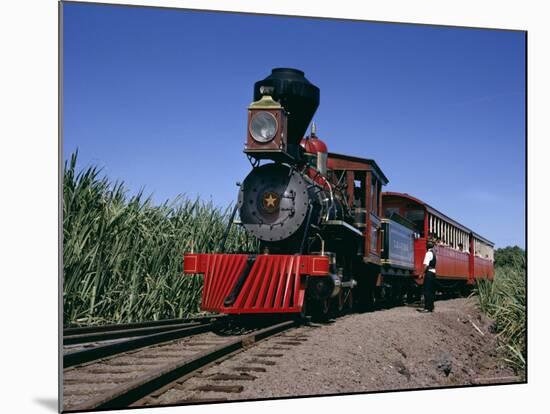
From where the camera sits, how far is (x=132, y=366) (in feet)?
17.3

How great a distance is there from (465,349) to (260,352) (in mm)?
2893

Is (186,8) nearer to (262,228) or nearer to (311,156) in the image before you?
(262,228)

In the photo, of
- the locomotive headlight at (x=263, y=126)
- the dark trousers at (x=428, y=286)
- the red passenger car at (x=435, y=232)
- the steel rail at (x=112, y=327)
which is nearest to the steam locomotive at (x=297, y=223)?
the locomotive headlight at (x=263, y=126)

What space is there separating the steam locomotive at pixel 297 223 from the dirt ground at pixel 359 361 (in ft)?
2.03

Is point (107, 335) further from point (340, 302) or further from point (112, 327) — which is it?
point (340, 302)

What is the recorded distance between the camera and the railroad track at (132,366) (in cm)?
437

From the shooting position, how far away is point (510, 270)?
8625 millimetres

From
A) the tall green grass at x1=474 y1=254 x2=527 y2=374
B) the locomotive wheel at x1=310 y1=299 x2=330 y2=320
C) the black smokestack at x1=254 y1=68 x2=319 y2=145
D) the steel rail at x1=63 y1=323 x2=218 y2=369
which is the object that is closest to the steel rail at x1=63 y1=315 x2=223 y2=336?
the steel rail at x1=63 y1=323 x2=218 y2=369

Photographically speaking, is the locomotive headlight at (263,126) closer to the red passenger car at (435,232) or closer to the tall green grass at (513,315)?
the tall green grass at (513,315)

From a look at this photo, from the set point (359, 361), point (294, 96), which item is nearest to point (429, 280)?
point (294, 96)

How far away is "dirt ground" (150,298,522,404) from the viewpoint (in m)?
5.14

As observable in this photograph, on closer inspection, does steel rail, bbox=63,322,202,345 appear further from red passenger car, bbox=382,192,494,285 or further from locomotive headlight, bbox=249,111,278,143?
red passenger car, bbox=382,192,494,285
